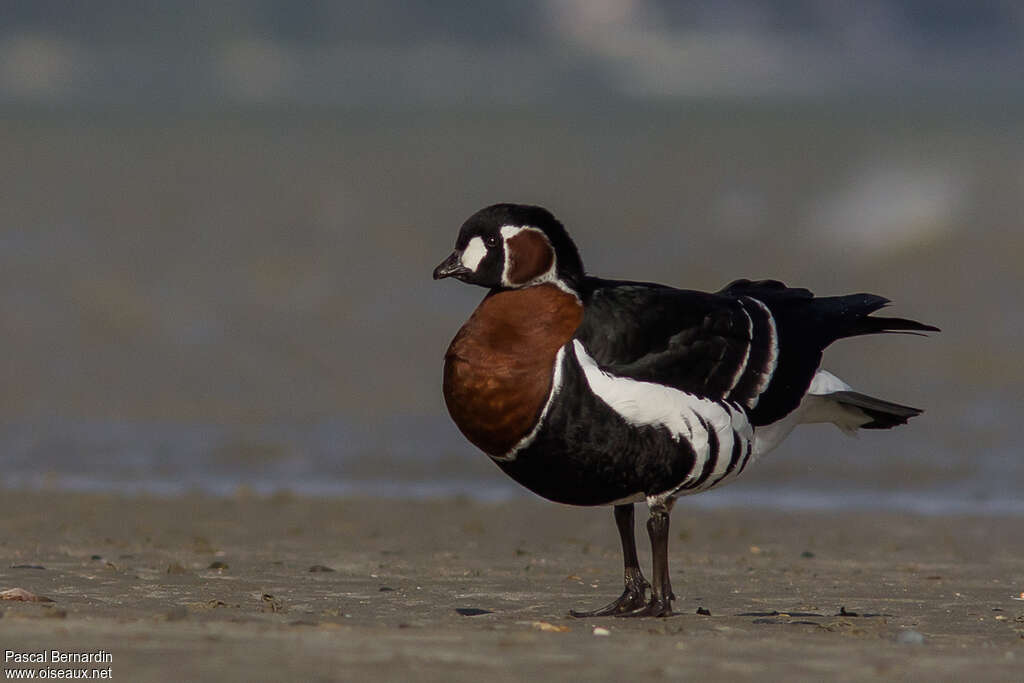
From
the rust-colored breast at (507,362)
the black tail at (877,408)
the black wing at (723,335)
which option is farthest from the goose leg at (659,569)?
the black tail at (877,408)

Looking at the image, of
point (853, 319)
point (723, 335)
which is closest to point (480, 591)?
point (723, 335)

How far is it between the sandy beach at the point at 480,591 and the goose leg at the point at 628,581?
0.19 metres

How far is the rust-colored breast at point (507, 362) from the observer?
22.9 ft

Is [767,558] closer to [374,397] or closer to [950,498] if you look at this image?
[950,498]

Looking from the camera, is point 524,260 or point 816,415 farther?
point 816,415

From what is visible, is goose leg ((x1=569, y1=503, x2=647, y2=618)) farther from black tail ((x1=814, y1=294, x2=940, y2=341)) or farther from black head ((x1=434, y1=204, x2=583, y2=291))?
black tail ((x1=814, y1=294, x2=940, y2=341))

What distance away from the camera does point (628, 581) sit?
299 inches

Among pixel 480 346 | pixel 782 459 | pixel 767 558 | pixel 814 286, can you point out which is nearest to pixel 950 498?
pixel 782 459

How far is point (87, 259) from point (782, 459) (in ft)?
41.1

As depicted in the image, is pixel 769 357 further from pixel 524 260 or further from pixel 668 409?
pixel 524 260

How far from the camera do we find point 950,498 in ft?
47.6

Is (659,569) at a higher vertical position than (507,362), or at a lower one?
lower

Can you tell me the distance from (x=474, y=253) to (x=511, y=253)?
159mm

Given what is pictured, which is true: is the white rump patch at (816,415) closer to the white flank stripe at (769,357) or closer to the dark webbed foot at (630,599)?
the white flank stripe at (769,357)
